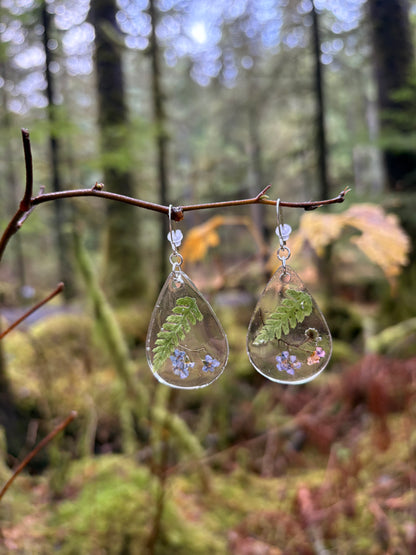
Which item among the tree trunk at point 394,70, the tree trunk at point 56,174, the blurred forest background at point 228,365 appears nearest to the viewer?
the blurred forest background at point 228,365

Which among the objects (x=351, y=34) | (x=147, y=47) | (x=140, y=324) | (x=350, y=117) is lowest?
(x=140, y=324)

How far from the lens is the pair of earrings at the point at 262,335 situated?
0.78 m

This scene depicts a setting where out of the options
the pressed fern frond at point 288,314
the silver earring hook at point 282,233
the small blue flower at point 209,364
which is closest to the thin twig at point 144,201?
the silver earring hook at point 282,233

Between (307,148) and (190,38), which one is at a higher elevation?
(190,38)

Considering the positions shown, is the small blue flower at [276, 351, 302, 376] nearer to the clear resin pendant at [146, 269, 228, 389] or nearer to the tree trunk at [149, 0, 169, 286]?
the clear resin pendant at [146, 269, 228, 389]

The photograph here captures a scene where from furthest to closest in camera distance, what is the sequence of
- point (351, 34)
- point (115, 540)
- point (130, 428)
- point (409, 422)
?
point (351, 34)
point (409, 422)
point (130, 428)
point (115, 540)

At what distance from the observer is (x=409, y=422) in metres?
3.13

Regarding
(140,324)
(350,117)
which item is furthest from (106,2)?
(350,117)

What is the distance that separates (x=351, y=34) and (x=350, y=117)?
27.2 feet

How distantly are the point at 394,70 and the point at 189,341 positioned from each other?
17.9 ft

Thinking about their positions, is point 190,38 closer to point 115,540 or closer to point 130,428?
point 130,428

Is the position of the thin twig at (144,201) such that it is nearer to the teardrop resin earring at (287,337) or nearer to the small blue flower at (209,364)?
the teardrop resin earring at (287,337)

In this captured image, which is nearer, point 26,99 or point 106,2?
point 106,2

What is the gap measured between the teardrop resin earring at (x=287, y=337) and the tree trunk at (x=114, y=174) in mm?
4283
